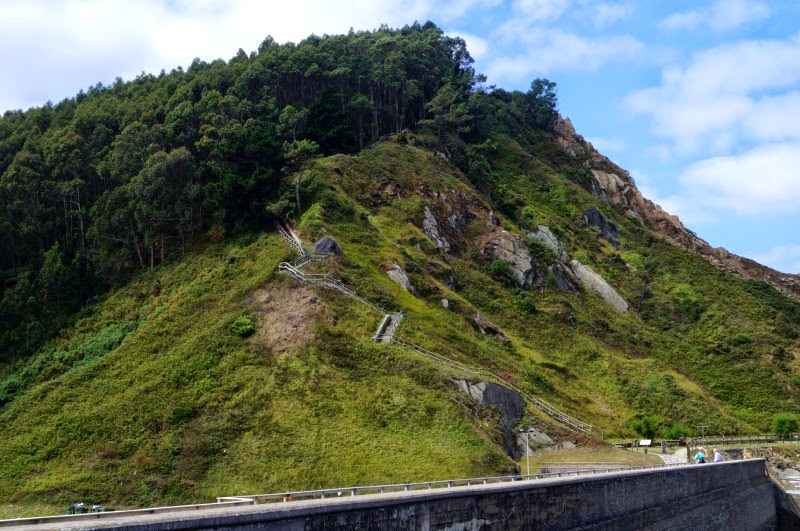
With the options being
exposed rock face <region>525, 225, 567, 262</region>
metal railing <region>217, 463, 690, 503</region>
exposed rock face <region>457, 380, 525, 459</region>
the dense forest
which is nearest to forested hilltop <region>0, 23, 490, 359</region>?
the dense forest

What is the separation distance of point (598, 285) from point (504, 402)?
36.2m

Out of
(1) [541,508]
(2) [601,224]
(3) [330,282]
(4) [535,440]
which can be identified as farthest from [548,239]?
(1) [541,508]

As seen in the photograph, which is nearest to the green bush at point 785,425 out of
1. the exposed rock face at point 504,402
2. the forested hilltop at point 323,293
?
the forested hilltop at point 323,293

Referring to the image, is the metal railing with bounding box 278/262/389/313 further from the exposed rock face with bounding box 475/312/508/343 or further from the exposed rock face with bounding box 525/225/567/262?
the exposed rock face with bounding box 525/225/567/262

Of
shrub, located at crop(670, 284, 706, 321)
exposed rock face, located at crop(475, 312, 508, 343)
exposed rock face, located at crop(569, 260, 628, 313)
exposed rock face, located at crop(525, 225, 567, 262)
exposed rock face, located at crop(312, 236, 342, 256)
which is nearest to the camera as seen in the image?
exposed rock face, located at crop(312, 236, 342, 256)

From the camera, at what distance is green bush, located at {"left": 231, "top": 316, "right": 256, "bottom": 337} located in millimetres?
43531

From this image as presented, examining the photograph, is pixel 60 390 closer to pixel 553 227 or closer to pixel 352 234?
pixel 352 234

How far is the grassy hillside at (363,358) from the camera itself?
35438mm

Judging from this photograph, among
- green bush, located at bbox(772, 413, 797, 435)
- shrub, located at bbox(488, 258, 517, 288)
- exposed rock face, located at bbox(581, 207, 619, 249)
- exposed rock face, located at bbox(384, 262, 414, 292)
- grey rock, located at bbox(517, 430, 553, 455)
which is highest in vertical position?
exposed rock face, located at bbox(581, 207, 619, 249)

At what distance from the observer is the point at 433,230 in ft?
224

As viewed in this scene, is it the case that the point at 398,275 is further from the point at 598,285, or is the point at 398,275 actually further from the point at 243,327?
the point at 598,285

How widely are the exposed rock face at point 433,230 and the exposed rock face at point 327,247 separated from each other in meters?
16.8

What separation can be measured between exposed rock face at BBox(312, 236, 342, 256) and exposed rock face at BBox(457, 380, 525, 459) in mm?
14234

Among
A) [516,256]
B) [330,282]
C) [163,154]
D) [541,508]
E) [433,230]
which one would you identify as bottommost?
[541,508]
